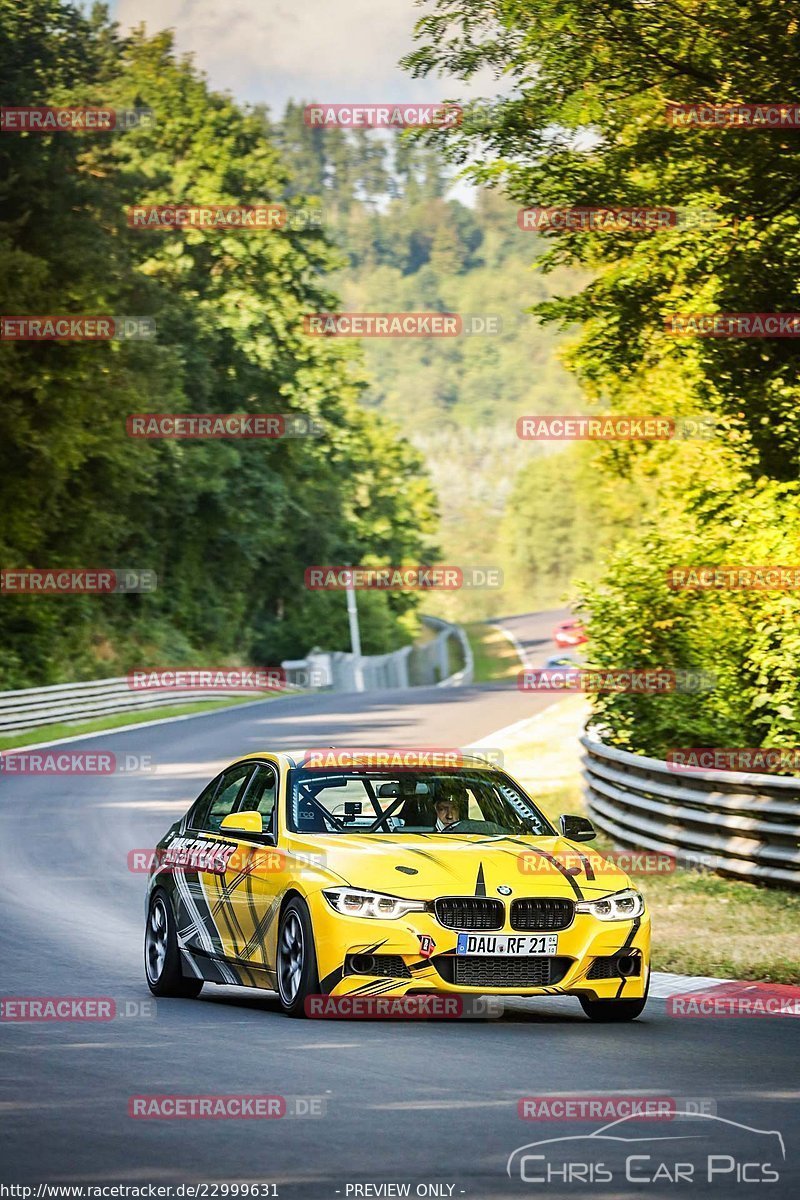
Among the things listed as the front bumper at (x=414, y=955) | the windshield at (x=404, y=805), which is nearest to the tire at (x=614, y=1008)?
the front bumper at (x=414, y=955)

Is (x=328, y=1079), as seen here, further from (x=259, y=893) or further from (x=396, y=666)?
(x=396, y=666)

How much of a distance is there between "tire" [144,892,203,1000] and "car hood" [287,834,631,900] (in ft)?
5.16

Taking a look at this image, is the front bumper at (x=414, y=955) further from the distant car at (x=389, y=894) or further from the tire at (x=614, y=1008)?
the tire at (x=614, y=1008)

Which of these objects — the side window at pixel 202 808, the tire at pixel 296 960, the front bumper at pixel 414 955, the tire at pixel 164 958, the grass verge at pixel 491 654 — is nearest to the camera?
the front bumper at pixel 414 955

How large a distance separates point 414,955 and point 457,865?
578mm

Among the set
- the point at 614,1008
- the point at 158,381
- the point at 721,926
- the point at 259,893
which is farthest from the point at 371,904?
the point at 158,381

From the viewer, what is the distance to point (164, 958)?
11688 mm

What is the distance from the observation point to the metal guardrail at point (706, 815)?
15586 mm

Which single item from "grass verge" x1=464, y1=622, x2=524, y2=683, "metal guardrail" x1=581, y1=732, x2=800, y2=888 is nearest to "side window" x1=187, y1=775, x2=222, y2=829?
"metal guardrail" x1=581, y1=732, x2=800, y2=888

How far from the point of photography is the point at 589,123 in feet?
71.1

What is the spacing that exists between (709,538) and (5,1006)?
1285 centimetres

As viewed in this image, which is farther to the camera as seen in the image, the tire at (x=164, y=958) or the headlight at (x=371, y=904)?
the tire at (x=164, y=958)

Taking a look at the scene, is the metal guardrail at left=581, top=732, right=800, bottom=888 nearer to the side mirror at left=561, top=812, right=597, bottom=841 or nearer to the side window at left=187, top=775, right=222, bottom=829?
the side mirror at left=561, top=812, right=597, bottom=841

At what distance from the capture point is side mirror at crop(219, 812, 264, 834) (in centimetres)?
1061
